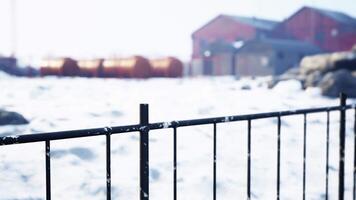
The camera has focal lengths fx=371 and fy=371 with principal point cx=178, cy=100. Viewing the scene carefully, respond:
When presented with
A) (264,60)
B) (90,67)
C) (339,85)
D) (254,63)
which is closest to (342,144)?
(339,85)

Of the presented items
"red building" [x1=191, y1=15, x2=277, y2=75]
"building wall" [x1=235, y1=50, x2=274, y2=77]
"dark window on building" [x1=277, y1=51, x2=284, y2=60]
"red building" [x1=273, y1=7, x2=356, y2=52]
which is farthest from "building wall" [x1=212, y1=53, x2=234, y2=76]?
"red building" [x1=273, y1=7, x2=356, y2=52]

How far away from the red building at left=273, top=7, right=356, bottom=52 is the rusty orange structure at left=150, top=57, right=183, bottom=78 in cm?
2584

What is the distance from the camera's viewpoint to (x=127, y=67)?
2611 centimetres

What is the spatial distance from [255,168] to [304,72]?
48.6ft

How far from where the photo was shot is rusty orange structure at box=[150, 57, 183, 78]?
2691 centimetres

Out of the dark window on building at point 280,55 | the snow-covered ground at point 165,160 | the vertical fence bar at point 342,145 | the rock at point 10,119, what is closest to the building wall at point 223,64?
the dark window on building at point 280,55

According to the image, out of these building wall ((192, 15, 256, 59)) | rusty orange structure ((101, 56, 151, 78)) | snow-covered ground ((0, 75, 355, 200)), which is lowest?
snow-covered ground ((0, 75, 355, 200))

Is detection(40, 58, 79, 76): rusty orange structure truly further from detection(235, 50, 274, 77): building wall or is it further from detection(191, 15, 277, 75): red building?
detection(191, 15, 277, 75): red building

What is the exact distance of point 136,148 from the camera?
18.2ft

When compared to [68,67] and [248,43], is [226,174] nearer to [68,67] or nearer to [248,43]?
[68,67]

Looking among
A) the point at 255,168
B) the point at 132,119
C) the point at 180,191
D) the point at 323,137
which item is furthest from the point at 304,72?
the point at 180,191

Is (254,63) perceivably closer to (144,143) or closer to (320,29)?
(320,29)

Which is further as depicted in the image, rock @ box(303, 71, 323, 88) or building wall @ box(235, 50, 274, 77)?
building wall @ box(235, 50, 274, 77)

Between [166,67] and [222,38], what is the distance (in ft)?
84.5
